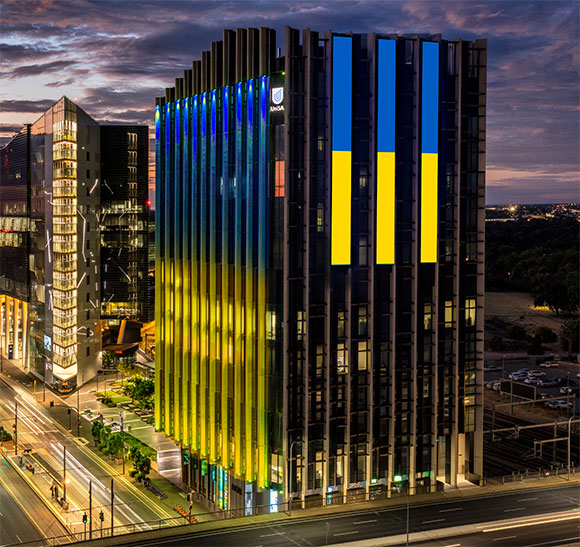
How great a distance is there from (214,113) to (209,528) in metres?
48.2

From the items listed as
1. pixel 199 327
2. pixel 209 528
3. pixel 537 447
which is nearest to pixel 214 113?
pixel 199 327

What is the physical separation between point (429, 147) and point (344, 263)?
1634 cm

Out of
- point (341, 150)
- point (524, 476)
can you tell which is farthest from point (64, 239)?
point (524, 476)

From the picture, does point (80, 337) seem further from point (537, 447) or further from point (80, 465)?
point (537, 447)

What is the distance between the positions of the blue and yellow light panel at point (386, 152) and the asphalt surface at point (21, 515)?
172 ft

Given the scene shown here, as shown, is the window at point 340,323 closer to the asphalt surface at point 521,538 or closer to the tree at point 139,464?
the asphalt surface at point 521,538

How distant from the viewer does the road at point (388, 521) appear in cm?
7894

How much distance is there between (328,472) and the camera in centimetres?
9281

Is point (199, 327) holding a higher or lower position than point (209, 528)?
higher

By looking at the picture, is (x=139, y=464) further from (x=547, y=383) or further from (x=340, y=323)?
(x=547, y=383)

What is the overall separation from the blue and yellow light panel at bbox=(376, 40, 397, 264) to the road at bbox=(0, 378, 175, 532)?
4611cm

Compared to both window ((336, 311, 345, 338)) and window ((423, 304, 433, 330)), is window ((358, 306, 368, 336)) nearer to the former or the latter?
window ((336, 311, 345, 338))

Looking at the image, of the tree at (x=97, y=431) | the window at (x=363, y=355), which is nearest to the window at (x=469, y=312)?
the window at (x=363, y=355)

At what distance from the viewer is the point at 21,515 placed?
110m
